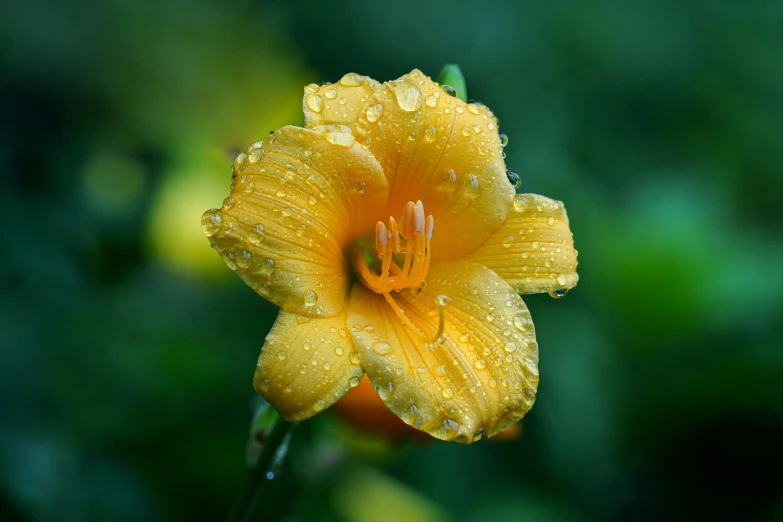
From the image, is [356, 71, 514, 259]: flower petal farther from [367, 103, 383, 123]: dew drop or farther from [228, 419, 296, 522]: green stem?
[228, 419, 296, 522]: green stem

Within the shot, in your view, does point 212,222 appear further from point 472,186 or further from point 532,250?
point 532,250

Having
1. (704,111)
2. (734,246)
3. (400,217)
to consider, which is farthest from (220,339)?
(704,111)

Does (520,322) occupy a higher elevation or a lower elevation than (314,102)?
lower

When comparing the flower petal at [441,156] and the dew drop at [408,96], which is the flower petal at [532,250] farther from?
the dew drop at [408,96]

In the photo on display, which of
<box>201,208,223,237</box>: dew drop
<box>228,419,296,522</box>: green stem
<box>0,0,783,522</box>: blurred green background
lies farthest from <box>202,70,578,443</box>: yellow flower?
<box>0,0,783,522</box>: blurred green background

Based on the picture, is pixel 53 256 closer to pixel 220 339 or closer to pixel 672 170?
pixel 220 339

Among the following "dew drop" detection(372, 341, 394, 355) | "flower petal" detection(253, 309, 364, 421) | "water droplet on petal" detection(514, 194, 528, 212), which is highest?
"water droplet on petal" detection(514, 194, 528, 212)

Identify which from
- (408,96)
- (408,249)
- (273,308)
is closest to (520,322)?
(408,249)
